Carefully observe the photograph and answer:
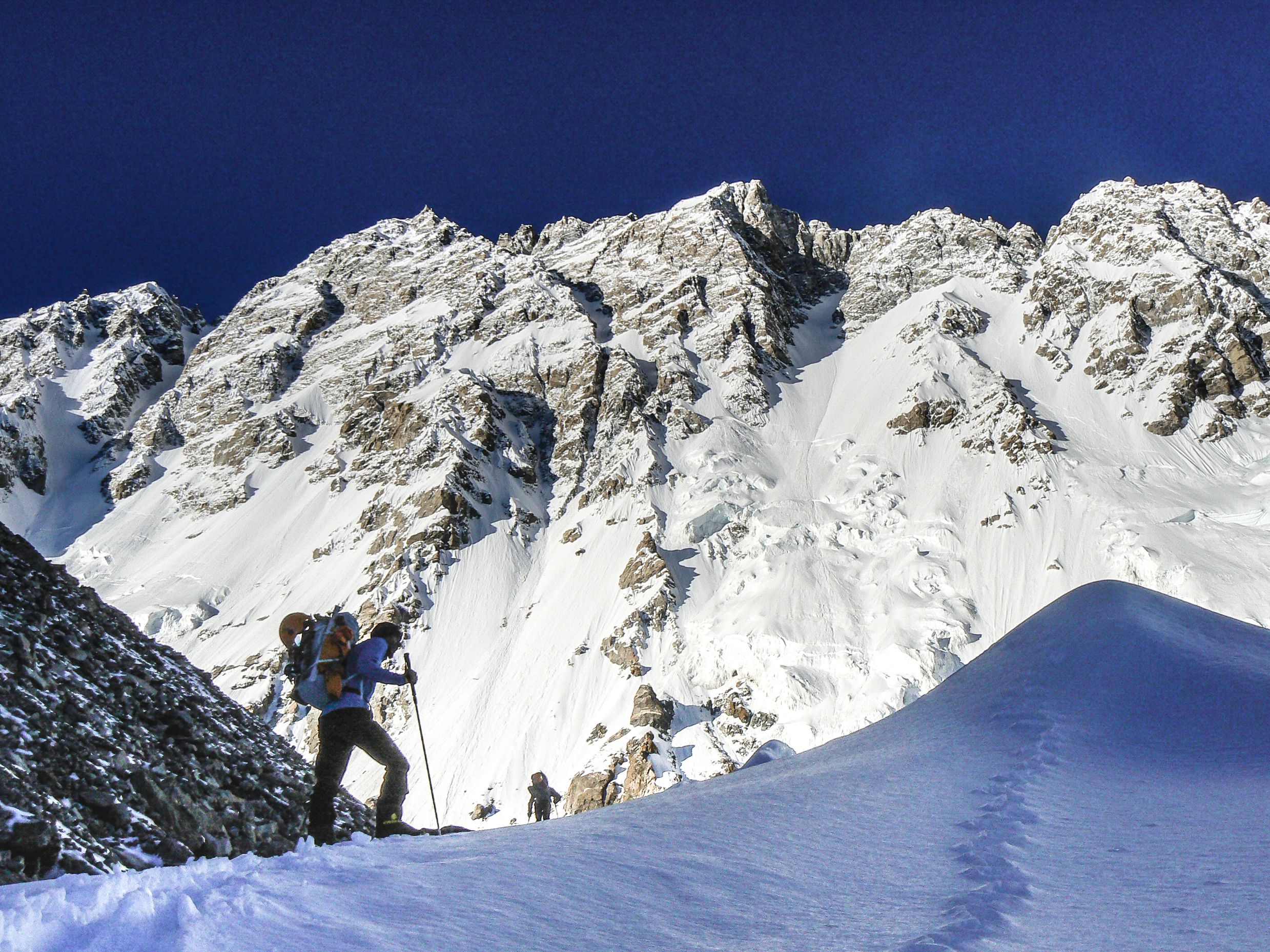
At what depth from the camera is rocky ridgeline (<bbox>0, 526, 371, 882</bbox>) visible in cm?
503

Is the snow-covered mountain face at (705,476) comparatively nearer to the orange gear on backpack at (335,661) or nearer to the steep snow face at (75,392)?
the steep snow face at (75,392)

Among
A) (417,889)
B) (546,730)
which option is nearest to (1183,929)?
(417,889)

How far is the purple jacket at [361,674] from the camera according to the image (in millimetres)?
5980

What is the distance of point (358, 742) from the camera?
5988mm

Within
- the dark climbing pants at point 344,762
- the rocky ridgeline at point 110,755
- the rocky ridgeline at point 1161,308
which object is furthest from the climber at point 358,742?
the rocky ridgeline at point 1161,308

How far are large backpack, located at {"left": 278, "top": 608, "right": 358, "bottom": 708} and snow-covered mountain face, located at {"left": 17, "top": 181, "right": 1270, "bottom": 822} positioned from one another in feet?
172

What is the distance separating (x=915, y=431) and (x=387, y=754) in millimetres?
92860

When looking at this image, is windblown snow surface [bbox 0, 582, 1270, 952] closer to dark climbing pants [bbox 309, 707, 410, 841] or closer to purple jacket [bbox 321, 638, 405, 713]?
dark climbing pants [bbox 309, 707, 410, 841]

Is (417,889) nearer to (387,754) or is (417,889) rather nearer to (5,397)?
(387,754)

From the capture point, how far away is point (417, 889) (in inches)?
123

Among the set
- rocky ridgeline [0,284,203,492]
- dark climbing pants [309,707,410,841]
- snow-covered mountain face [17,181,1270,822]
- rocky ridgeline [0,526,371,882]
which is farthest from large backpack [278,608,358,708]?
rocky ridgeline [0,284,203,492]

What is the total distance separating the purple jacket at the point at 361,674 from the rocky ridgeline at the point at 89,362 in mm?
149679

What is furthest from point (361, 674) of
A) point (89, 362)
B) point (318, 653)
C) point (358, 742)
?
point (89, 362)

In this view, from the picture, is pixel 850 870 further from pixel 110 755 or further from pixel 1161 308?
pixel 1161 308
